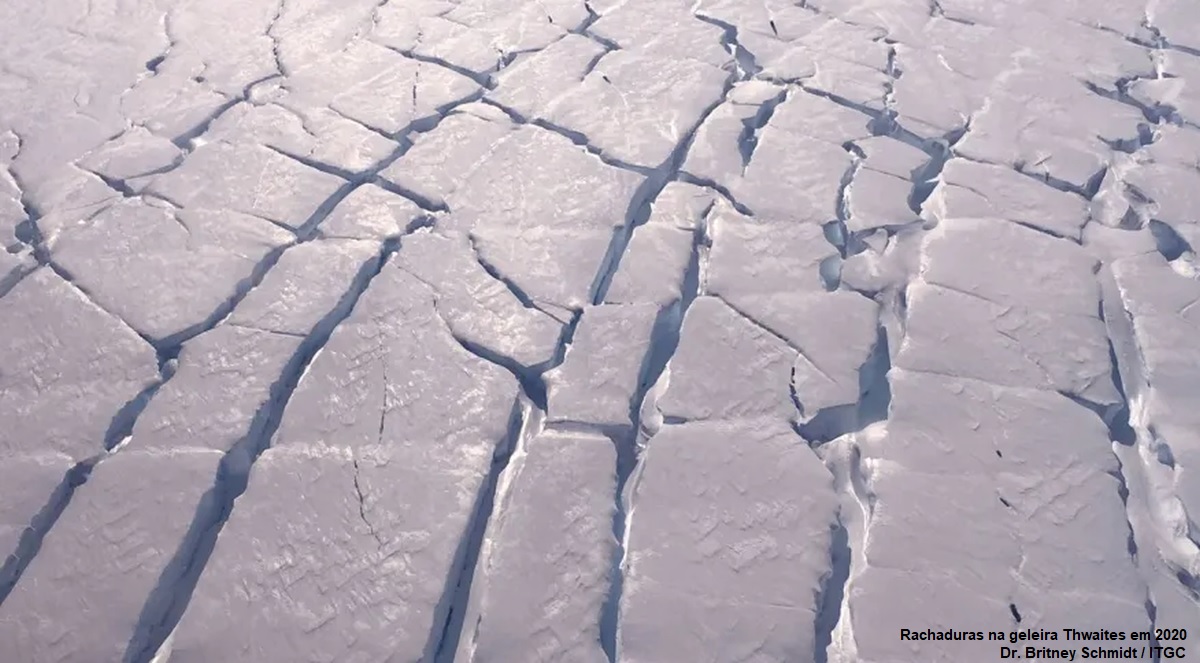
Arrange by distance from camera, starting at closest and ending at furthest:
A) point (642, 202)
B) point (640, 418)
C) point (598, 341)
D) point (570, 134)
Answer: point (640, 418)
point (598, 341)
point (642, 202)
point (570, 134)

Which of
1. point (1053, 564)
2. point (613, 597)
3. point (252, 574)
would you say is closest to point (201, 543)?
point (252, 574)

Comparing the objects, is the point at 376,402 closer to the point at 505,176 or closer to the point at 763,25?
the point at 505,176

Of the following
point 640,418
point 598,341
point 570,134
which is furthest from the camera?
point 570,134

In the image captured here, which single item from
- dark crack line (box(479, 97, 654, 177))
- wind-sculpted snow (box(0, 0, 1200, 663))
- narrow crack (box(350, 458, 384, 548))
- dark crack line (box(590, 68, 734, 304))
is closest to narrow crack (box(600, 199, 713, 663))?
wind-sculpted snow (box(0, 0, 1200, 663))

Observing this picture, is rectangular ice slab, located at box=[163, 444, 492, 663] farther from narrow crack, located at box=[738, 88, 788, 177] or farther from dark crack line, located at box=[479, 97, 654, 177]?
narrow crack, located at box=[738, 88, 788, 177]

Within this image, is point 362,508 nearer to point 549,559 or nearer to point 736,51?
point 549,559

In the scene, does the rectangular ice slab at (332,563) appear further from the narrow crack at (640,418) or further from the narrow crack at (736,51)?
the narrow crack at (736,51)

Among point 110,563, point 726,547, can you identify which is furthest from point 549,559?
point 110,563

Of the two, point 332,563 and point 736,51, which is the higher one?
point 736,51

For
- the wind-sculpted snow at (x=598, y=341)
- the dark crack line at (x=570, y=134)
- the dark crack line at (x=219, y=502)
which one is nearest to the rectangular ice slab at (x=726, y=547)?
the wind-sculpted snow at (x=598, y=341)
